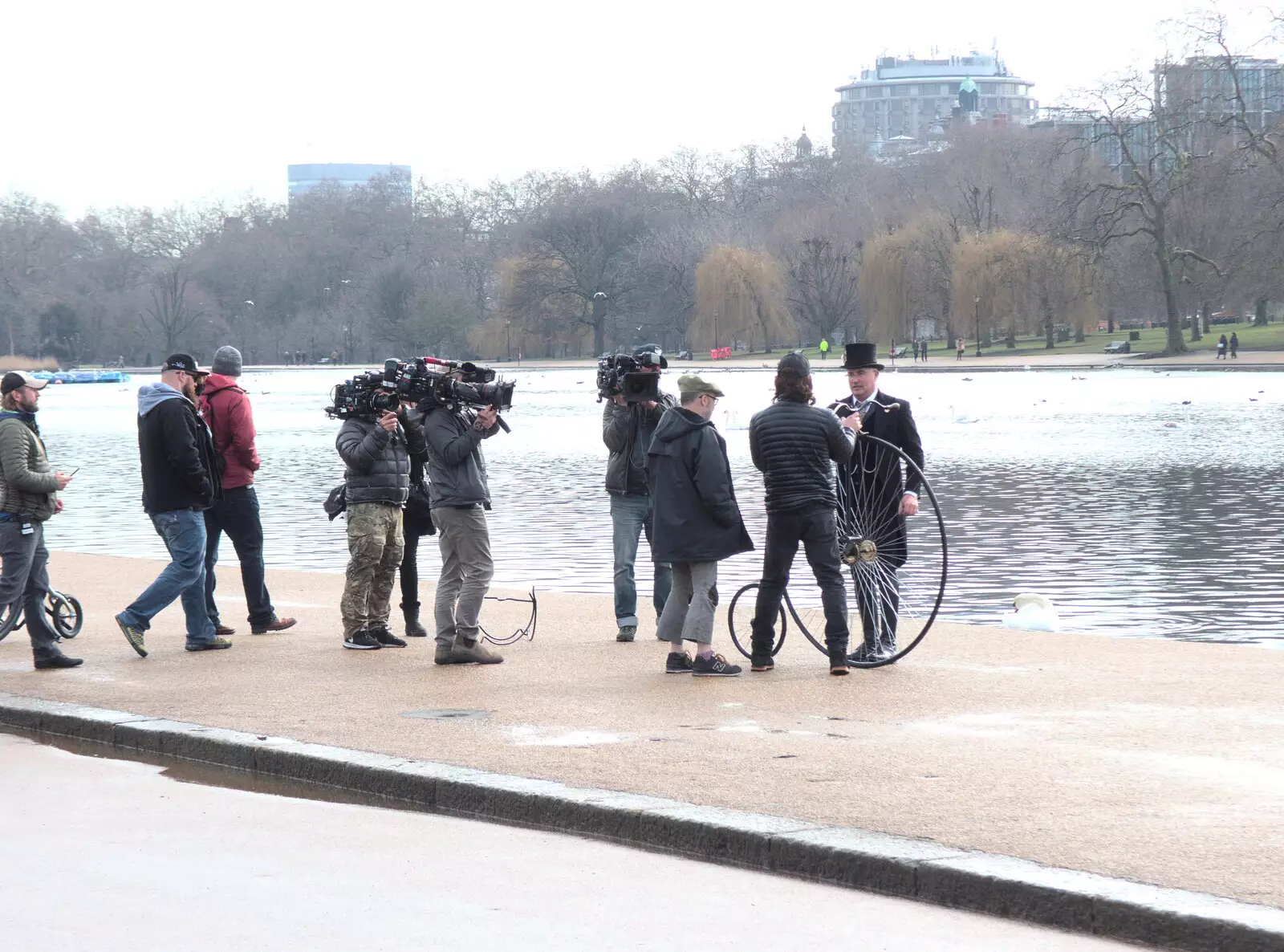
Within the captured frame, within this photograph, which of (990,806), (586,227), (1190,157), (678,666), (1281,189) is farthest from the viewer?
(586,227)

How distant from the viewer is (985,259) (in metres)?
84.4

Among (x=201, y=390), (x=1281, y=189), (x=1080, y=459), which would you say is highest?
(x=1281, y=189)

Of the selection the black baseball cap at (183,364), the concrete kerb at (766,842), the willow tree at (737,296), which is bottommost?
the concrete kerb at (766,842)

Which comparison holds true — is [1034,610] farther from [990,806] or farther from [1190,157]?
[1190,157]

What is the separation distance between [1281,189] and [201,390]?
62956mm

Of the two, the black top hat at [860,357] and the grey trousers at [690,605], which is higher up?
the black top hat at [860,357]

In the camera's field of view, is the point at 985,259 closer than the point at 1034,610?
No

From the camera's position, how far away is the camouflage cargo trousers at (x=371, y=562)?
1075 centimetres

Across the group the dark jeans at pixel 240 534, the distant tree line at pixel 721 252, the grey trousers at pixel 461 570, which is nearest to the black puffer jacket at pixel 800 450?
the grey trousers at pixel 461 570

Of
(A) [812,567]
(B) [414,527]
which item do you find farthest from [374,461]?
(A) [812,567]

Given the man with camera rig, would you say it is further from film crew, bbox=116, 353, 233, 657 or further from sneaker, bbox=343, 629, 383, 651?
film crew, bbox=116, 353, 233, 657

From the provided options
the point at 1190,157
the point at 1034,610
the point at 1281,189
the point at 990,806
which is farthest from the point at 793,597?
the point at 1190,157

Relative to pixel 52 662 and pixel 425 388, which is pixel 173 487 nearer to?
pixel 52 662

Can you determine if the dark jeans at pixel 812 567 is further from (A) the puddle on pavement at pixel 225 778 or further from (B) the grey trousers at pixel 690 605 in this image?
(A) the puddle on pavement at pixel 225 778
